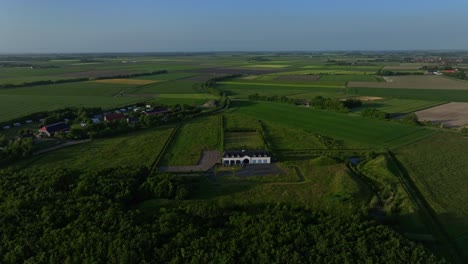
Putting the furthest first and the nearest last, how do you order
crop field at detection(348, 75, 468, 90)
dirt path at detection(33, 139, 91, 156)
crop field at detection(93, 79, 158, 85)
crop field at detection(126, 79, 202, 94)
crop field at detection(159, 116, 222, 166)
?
crop field at detection(93, 79, 158, 85) → crop field at detection(348, 75, 468, 90) → crop field at detection(126, 79, 202, 94) → dirt path at detection(33, 139, 91, 156) → crop field at detection(159, 116, 222, 166)

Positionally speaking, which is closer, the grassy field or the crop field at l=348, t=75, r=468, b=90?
the grassy field

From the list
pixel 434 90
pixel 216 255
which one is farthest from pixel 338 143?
pixel 434 90

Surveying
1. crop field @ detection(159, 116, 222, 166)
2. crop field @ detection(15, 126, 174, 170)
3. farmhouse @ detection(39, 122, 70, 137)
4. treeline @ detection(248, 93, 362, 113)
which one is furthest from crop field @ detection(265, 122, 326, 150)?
farmhouse @ detection(39, 122, 70, 137)

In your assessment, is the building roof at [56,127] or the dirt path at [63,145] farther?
the building roof at [56,127]

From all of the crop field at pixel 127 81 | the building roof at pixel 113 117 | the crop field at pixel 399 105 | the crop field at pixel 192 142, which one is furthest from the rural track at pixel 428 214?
the crop field at pixel 127 81

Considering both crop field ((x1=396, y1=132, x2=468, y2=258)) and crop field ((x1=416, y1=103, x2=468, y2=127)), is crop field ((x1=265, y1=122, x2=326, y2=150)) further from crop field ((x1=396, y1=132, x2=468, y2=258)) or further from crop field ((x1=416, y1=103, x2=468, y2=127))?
crop field ((x1=416, y1=103, x2=468, y2=127))

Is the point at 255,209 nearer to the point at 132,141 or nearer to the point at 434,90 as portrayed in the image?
the point at 132,141

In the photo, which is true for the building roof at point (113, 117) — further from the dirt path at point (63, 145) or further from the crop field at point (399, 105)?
the crop field at point (399, 105)
